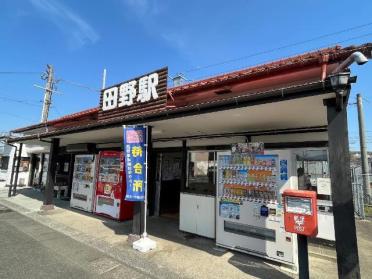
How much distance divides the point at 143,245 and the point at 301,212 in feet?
11.1

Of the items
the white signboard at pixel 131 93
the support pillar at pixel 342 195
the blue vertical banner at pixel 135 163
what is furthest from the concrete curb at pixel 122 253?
the white signboard at pixel 131 93

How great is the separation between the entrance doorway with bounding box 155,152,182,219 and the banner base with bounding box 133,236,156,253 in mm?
3326

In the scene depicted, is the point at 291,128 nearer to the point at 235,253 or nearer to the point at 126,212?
the point at 235,253

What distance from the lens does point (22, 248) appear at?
540cm

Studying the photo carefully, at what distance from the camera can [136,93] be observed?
6.46 m

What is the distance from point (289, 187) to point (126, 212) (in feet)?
18.1

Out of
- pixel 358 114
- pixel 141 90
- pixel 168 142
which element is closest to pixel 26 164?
pixel 168 142

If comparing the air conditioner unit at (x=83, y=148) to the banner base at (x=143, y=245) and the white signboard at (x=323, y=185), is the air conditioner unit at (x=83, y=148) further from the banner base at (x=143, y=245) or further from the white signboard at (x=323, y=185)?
the white signboard at (x=323, y=185)

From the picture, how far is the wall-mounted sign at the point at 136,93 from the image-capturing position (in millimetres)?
5848

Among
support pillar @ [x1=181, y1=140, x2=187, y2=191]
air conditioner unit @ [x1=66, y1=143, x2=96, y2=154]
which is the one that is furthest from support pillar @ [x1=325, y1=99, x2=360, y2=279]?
air conditioner unit @ [x1=66, y1=143, x2=96, y2=154]

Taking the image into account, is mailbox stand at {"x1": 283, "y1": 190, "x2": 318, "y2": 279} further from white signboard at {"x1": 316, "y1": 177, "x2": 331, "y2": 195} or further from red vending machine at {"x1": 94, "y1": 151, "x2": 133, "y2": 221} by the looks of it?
red vending machine at {"x1": 94, "y1": 151, "x2": 133, "y2": 221}

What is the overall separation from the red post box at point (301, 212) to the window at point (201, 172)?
2.74m

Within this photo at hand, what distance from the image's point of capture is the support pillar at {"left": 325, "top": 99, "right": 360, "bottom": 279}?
3363mm

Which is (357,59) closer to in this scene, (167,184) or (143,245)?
(143,245)
